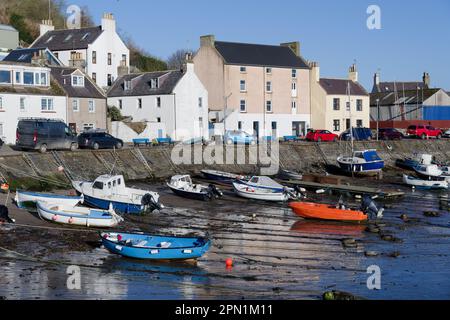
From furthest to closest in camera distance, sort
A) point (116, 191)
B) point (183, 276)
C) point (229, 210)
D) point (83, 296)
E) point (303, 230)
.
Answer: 1. point (229, 210)
2. point (116, 191)
3. point (303, 230)
4. point (183, 276)
5. point (83, 296)

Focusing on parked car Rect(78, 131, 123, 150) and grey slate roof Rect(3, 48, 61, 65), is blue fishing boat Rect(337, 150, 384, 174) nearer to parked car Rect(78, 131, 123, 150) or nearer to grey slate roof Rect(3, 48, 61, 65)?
parked car Rect(78, 131, 123, 150)

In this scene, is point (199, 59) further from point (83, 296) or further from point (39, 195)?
point (83, 296)

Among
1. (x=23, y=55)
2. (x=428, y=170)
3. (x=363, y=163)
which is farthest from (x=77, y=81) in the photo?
(x=428, y=170)

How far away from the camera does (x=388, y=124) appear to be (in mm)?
94438

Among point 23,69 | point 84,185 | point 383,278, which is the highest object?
point 23,69

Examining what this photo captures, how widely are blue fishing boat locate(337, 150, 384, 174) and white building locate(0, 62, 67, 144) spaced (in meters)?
26.7

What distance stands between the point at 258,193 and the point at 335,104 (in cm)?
4308

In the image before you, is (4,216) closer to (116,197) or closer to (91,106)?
(116,197)

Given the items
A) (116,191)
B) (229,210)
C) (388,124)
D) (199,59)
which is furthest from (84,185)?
(388,124)

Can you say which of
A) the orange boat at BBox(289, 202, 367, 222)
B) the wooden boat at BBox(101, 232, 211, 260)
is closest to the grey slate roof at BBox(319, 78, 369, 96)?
the orange boat at BBox(289, 202, 367, 222)

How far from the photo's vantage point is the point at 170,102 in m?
69.9

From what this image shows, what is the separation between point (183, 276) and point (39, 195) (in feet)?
47.4

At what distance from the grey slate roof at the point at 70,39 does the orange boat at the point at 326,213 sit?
46.3 m

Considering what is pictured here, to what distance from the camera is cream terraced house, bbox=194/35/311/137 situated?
255ft
